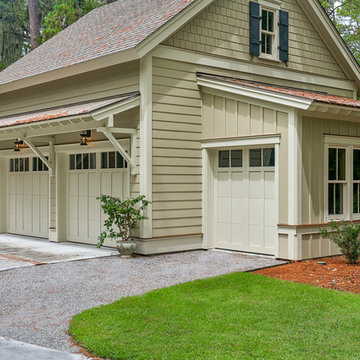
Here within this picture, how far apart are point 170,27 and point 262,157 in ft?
10.7

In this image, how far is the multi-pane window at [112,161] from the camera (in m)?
12.1

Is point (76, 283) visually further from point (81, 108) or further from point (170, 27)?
point (170, 27)

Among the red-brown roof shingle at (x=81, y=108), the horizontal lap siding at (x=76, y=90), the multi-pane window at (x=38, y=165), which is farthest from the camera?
the multi-pane window at (x=38, y=165)

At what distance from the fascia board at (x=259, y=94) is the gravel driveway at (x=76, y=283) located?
2.94 metres

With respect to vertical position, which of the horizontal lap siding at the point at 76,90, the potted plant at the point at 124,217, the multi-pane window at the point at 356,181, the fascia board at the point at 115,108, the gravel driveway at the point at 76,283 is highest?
the horizontal lap siding at the point at 76,90

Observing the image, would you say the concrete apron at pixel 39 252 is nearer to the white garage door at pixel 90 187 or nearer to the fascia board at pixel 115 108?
the white garage door at pixel 90 187

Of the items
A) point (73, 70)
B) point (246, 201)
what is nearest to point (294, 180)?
point (246, 201)

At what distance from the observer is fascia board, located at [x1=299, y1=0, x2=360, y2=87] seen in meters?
14.2

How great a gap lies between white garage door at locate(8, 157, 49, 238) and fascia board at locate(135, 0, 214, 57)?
5.09 meters

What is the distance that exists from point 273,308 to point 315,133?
191 inches

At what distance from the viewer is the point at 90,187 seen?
12938mm

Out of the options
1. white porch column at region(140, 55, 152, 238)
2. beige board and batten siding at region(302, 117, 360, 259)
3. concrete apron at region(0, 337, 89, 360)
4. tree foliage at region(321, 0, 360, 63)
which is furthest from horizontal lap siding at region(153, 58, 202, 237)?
tree foliage at region(321, 0, 360, 63)

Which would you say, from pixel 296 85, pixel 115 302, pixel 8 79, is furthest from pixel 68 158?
pixel 115 302

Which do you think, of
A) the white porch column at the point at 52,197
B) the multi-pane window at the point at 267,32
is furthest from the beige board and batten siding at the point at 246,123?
the white porch column at the point at 52,197
